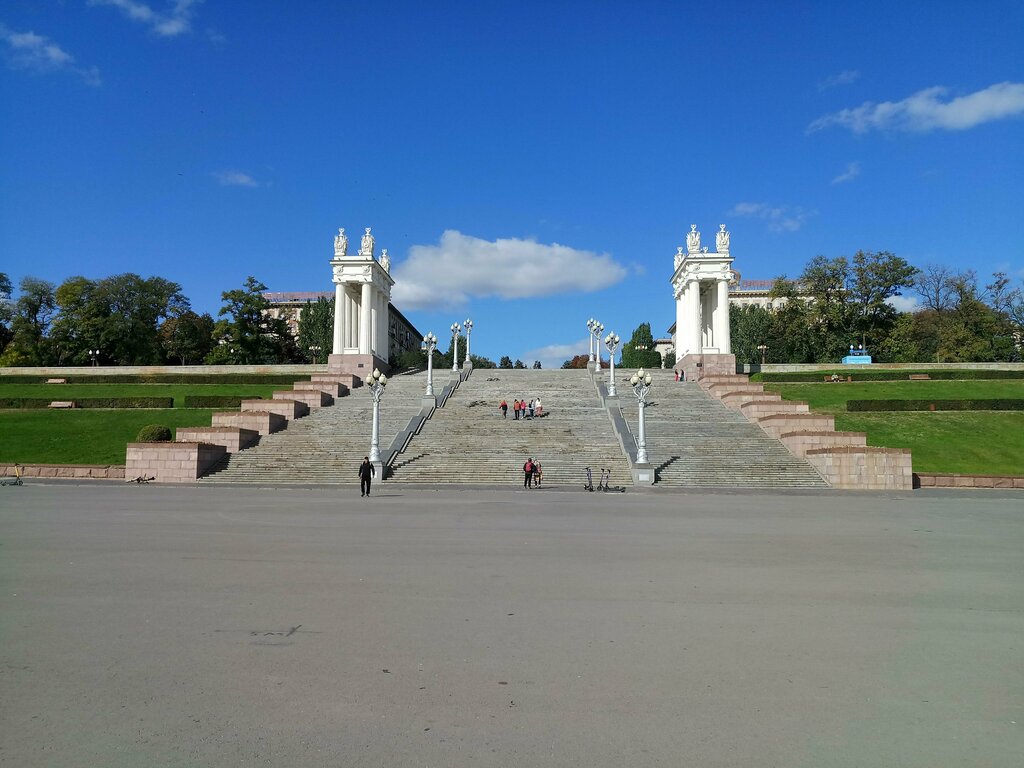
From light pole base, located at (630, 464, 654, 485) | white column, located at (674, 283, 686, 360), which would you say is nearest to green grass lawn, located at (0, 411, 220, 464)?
light pole base, located at (630, 464, 654, 485)

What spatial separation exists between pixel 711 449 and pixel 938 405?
55.2 feet

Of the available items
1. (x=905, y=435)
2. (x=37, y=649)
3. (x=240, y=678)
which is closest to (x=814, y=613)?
(x=240, y=678)

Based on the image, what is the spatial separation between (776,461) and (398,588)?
2429cm

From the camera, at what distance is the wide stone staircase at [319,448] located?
27656 millimetres

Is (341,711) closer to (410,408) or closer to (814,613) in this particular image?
(814,613)

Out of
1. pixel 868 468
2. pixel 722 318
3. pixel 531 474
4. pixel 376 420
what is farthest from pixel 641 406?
pixel 722 318

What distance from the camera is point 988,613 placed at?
728 cm

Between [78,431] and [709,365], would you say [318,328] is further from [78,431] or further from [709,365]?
[709,365]

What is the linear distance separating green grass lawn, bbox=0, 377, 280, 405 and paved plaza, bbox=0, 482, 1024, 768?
35598 mm

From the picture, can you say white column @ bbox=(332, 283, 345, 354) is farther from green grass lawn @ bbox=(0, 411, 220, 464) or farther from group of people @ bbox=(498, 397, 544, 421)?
group of people @ bbox=(498, 397, 544, 421)

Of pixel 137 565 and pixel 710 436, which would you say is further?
pixel 710 436

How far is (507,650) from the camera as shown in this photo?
596 centimetres

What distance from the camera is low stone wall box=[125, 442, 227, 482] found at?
1078 inches

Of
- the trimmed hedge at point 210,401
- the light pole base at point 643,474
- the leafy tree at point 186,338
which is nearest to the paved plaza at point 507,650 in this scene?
the light pole base at point 643,474
